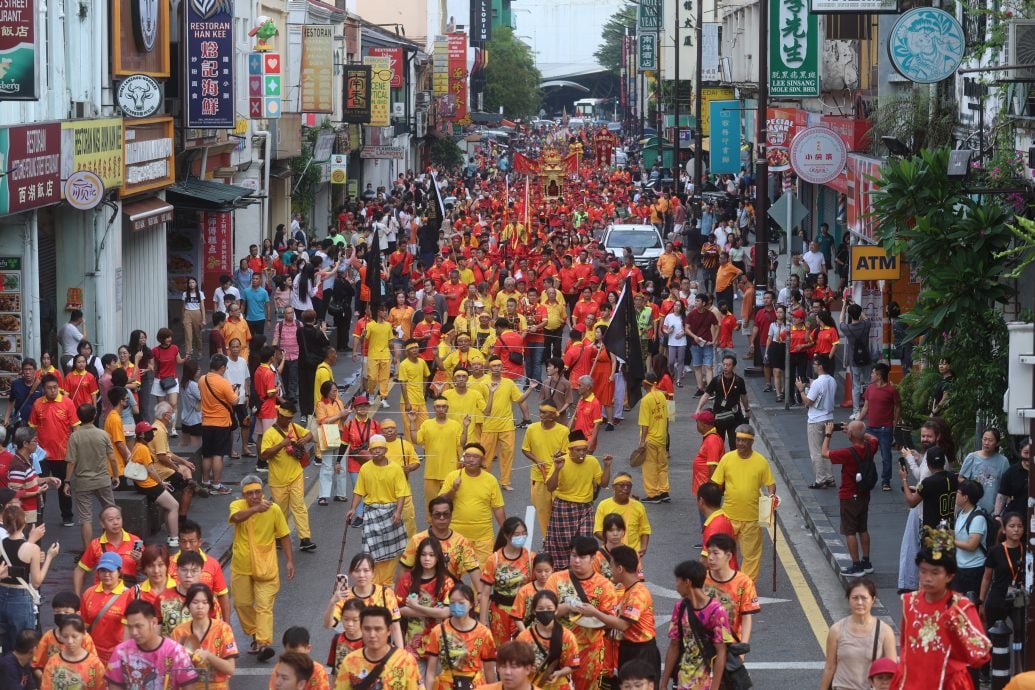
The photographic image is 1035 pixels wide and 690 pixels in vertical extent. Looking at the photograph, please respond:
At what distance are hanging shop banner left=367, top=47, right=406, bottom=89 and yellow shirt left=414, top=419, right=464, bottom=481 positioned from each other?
144ft

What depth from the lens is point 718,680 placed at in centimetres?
978

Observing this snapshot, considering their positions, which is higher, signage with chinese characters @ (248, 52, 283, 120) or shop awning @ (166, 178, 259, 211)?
signage with chinese characters @ (248, 52, 283, 120)

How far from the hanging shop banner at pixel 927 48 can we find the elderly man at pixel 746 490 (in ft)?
24.8

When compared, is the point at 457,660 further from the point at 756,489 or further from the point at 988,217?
the point at 988,217

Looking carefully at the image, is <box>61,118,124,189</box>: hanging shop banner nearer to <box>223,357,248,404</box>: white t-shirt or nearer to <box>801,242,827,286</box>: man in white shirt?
<box>223,357,248,404</box>: white t-shirt

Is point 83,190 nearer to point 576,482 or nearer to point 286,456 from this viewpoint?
point 286,456

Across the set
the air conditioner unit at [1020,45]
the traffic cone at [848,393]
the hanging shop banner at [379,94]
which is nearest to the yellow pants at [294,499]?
the air conditioner unit at [1020,45]

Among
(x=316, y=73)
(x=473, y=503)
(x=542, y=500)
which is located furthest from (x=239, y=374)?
(x=316, y=73)

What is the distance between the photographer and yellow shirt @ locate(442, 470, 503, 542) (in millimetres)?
13281

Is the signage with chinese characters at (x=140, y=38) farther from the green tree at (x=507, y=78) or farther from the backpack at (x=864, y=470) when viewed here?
the green tree at (x=507, y=78)

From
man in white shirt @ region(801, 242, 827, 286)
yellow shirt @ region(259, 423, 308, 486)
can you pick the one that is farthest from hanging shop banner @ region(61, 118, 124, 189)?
man in white shirt @ region(801, 242, 827, 286)

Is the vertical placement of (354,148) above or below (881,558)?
above

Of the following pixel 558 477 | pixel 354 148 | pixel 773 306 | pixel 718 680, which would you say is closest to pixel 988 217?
pixel 558 477

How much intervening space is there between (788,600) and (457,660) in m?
5.24
